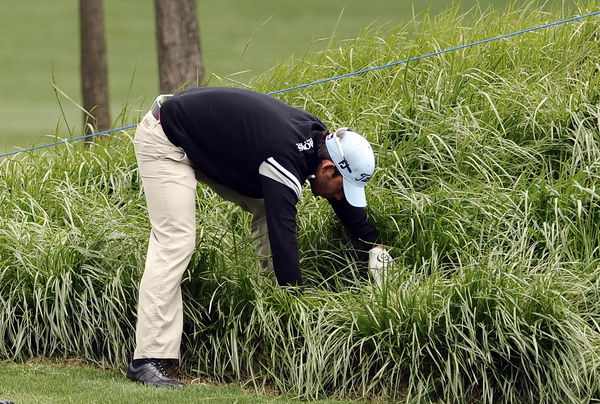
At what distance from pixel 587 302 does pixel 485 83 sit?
2056 millimetres

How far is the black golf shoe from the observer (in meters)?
5.64

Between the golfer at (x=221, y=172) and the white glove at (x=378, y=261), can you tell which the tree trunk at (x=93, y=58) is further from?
the white glove at (x=378, y=261)

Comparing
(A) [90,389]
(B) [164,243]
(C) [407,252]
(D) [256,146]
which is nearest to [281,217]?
(D) [256,146]

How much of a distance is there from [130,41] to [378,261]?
68.7ft

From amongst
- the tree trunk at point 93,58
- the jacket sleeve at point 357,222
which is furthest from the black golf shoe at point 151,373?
the tree trunk at point 93,58

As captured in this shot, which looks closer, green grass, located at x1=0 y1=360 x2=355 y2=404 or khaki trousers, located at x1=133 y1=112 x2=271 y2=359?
green grass, located at x1=0 y1=360 x2=355 y2=404

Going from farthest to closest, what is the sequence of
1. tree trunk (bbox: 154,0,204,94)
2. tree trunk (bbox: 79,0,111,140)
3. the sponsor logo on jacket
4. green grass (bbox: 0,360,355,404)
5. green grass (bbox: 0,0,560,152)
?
1. green grass (bbox: 0,0,560,152)
2. tree trunk (bbox: 79,0,111,140)
3. tree trunk (bbox: 154,0,204,94)
4. the sponsor logo on jacket
5. green grass (bbox: 0,360,355,404)

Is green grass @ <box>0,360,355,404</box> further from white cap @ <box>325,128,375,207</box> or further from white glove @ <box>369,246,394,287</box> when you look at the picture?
white cap @ <box>325,128,375,207</box>

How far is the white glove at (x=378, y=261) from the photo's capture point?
5906 millimetres

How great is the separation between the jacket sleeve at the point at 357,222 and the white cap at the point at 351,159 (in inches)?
9.0

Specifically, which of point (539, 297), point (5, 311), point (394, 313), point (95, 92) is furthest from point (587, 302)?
point (95, 92)

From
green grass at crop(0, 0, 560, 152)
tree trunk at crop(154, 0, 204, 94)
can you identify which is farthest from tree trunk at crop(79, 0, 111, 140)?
green grass at crop(0, 0, 560, 152)

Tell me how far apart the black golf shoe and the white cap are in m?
1.29

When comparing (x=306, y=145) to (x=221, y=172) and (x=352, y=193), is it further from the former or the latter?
(x=221, y=172)
